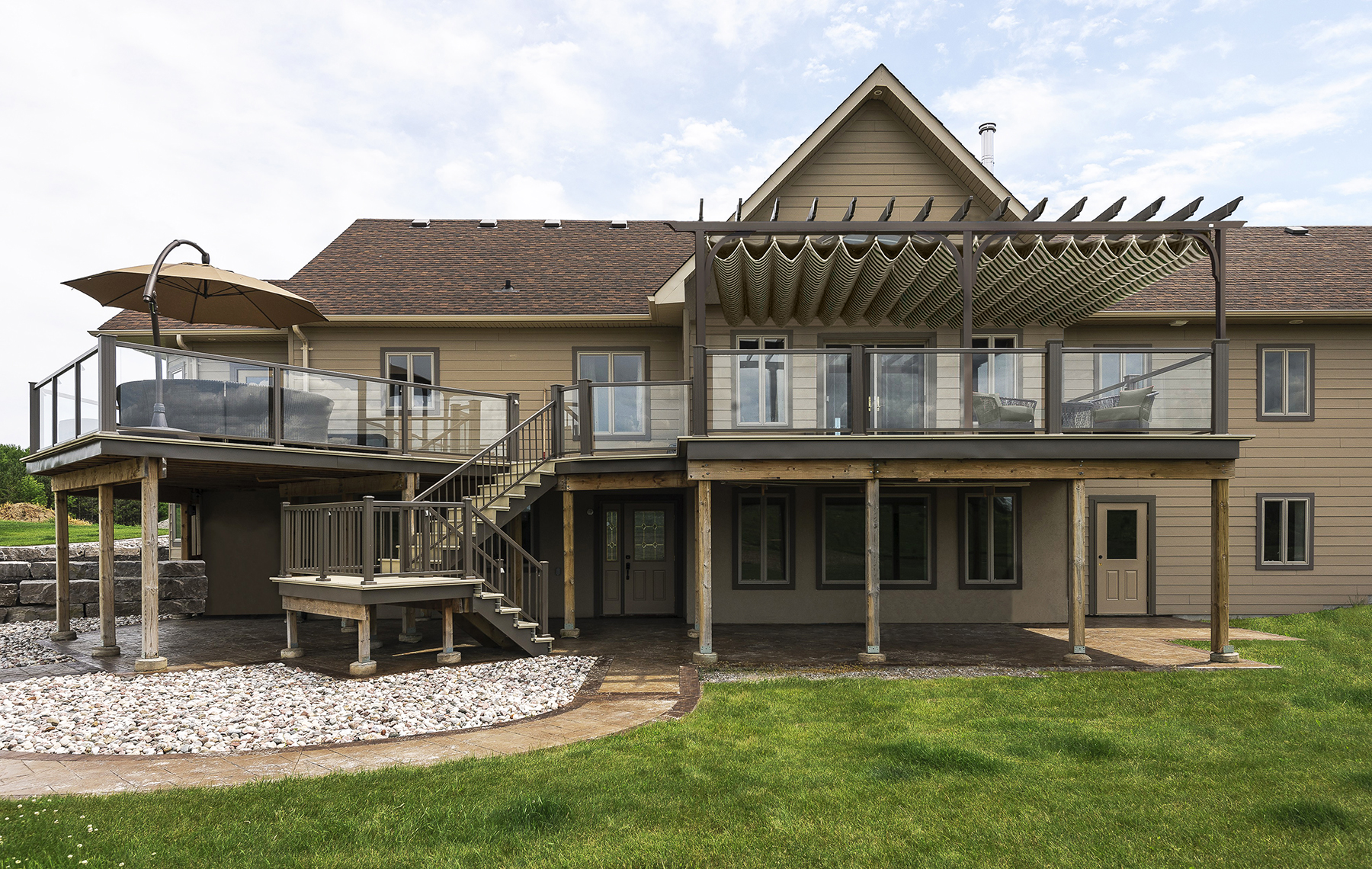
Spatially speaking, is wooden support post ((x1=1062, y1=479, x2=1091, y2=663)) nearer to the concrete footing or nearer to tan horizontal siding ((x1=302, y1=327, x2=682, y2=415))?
tan horizontal siding ((x1=302, y1=327, x2=682, y2=415))

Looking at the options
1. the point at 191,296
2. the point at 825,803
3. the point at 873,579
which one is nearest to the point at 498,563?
the point at 873,579

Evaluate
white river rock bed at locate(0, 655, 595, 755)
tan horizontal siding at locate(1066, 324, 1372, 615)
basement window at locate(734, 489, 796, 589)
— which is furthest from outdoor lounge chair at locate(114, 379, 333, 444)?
tan horizontal siding at locate(1066, 324, 1372, 615)

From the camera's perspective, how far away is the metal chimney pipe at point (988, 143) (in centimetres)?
1619

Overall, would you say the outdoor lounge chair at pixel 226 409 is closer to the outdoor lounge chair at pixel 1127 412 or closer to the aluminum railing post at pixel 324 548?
the aluminum railing post at pixel 324 548

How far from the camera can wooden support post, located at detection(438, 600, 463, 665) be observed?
10.2 meters

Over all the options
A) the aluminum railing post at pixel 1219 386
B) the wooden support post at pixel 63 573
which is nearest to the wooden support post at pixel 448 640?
the wooden support post at pixel 63 573

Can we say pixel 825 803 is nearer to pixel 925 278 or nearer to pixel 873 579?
pixel 873 579

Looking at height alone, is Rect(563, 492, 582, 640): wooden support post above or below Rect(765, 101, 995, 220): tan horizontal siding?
below

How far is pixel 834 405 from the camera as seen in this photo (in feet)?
34.5

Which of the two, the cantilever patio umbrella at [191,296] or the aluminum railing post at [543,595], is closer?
the cantilever patio umbrella at [191,296]

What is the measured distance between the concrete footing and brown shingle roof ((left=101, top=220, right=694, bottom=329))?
6851 millimetres

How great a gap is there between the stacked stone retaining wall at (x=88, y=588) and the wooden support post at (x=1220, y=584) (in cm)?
1676

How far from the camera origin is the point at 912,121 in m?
13.3

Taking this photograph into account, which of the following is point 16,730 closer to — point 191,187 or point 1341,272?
point 191,187
